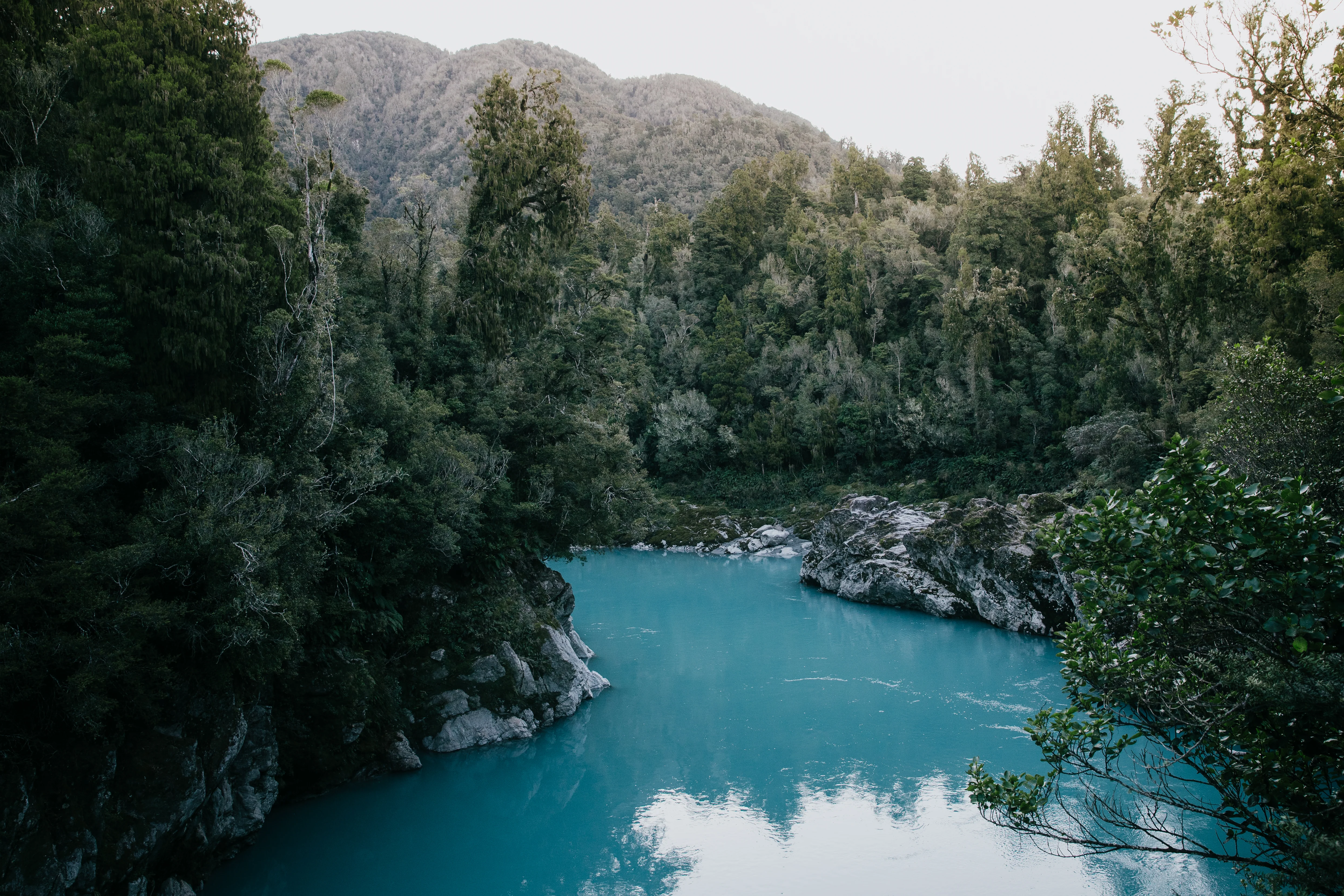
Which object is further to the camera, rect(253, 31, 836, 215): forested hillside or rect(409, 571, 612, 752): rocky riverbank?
rect(253, 31, 836, 215): forested hillside

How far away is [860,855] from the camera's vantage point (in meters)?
10.7

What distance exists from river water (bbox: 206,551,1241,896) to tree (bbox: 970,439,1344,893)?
16.4 feet

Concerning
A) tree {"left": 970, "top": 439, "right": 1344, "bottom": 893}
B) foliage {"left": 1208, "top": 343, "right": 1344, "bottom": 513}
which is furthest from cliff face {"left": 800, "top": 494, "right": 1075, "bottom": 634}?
tree {"left": 970, "top": 439, "right": 1344, "bottom": 893}

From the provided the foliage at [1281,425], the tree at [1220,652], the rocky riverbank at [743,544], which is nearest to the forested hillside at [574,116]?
the rocky riverbank at [743,544]

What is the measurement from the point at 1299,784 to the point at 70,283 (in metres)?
12.7

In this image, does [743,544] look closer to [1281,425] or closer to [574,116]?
[1281,425]

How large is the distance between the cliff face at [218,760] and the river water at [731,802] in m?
0.50

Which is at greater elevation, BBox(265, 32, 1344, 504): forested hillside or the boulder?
BBox(265, 32, 1344, 504): forested hillside

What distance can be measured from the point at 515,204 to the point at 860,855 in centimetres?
1408

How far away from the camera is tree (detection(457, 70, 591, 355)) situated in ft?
56.3

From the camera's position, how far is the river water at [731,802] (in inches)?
394

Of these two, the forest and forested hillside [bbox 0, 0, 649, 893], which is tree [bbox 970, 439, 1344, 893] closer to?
the forest

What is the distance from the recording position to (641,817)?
1187 cm

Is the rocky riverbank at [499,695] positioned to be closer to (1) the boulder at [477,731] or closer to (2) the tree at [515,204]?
(1) the boulder at [477,731]
